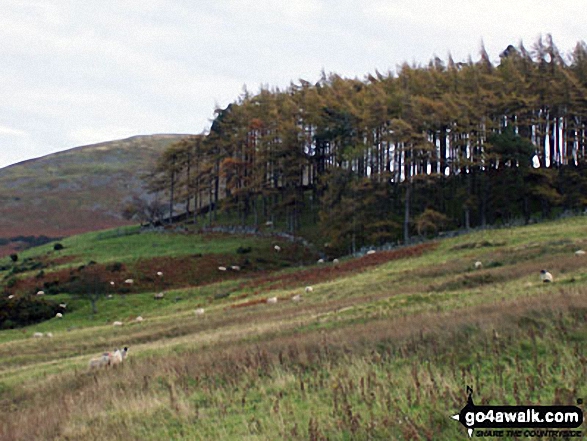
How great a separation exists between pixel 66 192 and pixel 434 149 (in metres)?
115

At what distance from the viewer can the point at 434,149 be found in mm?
54000

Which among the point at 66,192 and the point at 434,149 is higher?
the point at 66,192

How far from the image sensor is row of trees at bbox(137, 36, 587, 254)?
5281 cm

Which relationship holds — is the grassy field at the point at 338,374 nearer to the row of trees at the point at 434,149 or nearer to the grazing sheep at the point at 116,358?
the grazing sheep at the point at 116,358

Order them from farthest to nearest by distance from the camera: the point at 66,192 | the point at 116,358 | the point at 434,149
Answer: the point at 66,192
the point at 434,149
the point at 116,358

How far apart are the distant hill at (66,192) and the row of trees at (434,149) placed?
5983cm

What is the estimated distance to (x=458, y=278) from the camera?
935 inches

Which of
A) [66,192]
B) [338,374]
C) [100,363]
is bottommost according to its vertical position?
[100,363]

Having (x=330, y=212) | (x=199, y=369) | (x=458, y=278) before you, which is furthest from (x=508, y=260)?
(x=330, y=212)

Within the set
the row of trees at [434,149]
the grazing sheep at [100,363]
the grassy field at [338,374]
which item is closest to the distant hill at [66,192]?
the row of trees at [434,149]

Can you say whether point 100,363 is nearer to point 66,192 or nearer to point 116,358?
point 116,358

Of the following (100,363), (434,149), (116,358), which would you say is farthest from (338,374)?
(434,149)

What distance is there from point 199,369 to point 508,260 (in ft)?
63.7

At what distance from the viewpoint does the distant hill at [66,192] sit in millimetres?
126269
